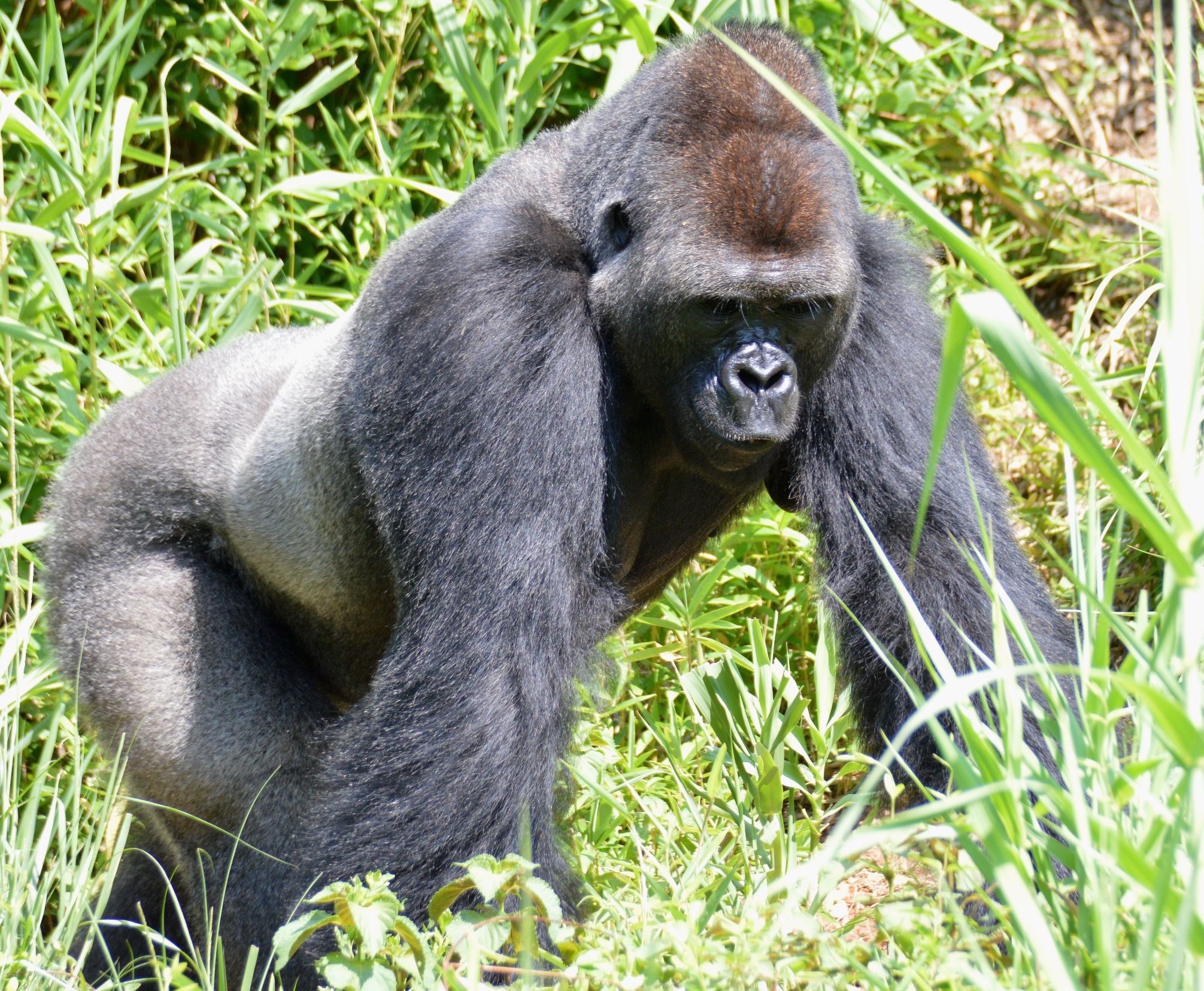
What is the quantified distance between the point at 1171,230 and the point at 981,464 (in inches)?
60.7

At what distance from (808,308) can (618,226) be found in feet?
1.39

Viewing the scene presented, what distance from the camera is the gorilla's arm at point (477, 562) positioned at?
2.27m

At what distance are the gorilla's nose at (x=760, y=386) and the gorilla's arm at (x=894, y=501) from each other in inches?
11.5

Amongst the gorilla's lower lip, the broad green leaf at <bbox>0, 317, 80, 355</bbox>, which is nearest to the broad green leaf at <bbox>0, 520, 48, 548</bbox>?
the broad green leaf at <bbox>0, 317, 80, 355</bbox>

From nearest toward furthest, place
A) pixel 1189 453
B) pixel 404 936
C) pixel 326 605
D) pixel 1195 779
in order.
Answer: pixel 1195 779
pixel 1189 453
pixel 404 936
pixel 326 605

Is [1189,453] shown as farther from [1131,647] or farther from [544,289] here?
[544,289]

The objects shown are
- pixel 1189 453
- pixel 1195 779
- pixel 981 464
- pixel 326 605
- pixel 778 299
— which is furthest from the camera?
pixel 326 605

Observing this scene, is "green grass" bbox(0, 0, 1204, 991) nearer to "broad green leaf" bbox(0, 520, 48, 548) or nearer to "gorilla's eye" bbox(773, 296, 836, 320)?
"broad green leaf" bbox(0, 520, 48, 548)

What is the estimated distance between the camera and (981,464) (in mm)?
2693

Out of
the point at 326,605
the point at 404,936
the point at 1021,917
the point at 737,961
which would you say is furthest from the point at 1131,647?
the point at 326,605

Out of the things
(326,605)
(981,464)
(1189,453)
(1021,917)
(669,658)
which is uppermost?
(1189,453)

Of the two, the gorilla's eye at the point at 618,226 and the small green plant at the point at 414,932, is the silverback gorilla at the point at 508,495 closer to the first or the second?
the gorilla's eye at the point at 618,226

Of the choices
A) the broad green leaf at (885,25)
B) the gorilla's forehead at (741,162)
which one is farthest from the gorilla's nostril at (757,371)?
the broad green leaf at (885,25)

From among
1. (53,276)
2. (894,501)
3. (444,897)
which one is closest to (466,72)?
(53,276)
